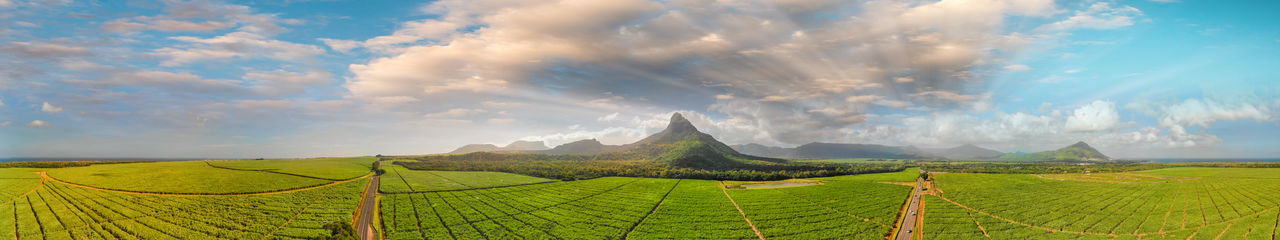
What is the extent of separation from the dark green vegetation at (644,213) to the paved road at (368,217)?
1090 millimetres

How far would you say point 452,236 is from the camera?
114 feet

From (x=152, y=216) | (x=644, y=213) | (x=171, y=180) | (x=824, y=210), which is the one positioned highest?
(x=171, y=180)

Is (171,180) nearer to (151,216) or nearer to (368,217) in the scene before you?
(151,216)

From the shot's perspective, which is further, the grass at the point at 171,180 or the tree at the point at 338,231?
the grass at the point at 171,180

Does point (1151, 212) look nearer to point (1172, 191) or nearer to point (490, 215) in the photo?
point (1172, 191)

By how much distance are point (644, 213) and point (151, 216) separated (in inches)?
1473

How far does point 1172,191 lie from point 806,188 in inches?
1442

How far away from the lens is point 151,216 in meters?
27.1

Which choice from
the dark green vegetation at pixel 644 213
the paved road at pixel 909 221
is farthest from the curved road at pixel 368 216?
the paved road at pixel 909 221

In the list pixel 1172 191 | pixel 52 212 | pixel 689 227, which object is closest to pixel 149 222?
pixel 52 212

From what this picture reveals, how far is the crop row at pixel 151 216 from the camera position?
928 inches

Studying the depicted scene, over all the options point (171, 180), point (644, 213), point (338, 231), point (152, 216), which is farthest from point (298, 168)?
point (644, 213)

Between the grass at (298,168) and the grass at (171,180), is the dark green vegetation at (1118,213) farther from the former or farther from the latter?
the grass at (298,168)

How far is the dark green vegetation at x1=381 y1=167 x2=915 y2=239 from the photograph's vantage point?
3622 centimetres
